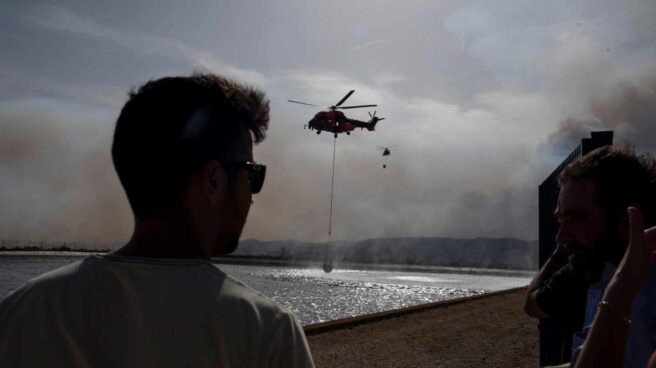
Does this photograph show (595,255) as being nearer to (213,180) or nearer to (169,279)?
(213,180)

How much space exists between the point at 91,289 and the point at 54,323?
131 mm

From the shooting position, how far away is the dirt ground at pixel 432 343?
11.3 meters

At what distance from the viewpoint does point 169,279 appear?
1638 millimetres

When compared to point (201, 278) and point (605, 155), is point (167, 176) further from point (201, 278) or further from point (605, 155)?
point (605, 155)

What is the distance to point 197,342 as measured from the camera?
62.2 inches

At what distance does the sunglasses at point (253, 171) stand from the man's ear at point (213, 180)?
32mm

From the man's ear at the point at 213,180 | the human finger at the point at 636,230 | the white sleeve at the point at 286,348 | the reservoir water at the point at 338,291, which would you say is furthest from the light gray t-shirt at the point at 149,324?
the reservoir water at the point at 338,291

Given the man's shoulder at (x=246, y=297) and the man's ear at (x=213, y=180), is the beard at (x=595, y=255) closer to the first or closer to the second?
the man's shoulder at (x=246, y=297)

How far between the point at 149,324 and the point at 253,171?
612 mm

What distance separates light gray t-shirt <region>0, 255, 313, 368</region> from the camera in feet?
5.19

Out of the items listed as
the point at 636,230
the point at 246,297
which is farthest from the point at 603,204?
the point at 246,297

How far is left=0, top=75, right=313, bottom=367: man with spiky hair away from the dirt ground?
369 inches

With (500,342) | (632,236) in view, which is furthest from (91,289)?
(500,342)

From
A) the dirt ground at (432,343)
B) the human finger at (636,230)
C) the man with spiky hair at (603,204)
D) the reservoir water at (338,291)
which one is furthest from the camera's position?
the reservoir water at (338,291)
